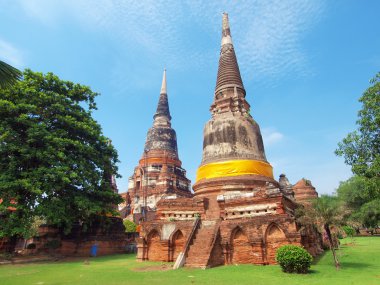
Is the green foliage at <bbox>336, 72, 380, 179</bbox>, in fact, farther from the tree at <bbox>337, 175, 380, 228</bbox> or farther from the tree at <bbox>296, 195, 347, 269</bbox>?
the tree at <bbox>337, 175, 380, 228</bbox>

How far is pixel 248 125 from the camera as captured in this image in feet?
69.7

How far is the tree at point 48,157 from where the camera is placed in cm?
1600

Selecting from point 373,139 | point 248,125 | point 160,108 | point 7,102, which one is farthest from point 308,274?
point 160,108

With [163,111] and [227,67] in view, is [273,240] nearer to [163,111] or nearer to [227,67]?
[227,67]

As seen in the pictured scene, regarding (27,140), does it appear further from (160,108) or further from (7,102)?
(160,108)

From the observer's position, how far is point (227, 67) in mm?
24562

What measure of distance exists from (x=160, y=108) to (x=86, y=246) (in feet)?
104

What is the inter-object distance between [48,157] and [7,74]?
412 inches

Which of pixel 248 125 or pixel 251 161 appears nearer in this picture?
pixel 251 161

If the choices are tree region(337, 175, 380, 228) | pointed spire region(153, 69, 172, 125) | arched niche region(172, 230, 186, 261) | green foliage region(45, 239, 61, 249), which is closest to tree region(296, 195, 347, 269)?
arched niche region(172, 230, 186, 261)

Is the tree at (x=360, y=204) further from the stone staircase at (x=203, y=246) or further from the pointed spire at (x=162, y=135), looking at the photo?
the pointed spire at (x=162, y=135)

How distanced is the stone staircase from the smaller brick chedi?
1016 inches

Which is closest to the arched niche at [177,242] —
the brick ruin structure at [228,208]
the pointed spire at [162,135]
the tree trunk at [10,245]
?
the brick ruin structure at [228,208]

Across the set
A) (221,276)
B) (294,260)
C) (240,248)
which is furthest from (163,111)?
(294,260)
